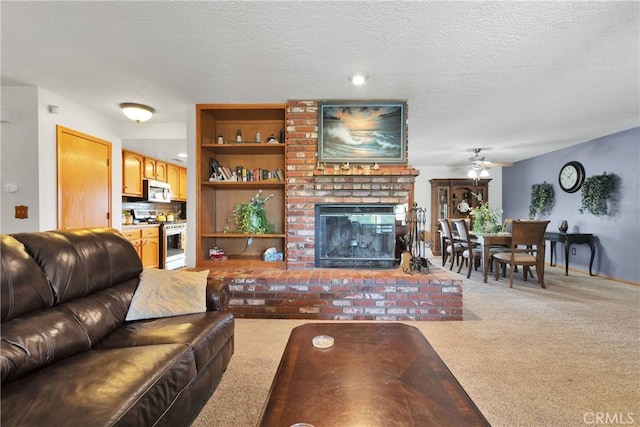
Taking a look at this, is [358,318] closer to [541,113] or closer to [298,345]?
[298,345]

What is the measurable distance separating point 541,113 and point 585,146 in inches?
92.7

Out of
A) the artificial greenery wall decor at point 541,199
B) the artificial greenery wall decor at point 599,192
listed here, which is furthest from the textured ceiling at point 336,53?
the artificial greenery wall decor at point 541,199

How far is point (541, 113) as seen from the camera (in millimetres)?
3641

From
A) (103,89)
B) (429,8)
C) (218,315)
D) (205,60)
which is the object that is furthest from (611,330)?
(103,89)

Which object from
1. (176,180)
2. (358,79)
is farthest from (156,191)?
(358,79)

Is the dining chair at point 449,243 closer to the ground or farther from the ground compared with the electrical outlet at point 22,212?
closer to the ground

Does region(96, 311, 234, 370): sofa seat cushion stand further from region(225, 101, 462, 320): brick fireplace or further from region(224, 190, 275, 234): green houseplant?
region(224, 190, 275, 234): green houseplant

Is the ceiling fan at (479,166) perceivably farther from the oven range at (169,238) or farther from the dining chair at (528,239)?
the oven range at (169,238)

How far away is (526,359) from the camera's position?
A: 2160 mm

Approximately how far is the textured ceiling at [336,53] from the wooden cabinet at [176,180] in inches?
107

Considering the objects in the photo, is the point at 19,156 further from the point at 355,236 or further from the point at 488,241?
the point at 488,241

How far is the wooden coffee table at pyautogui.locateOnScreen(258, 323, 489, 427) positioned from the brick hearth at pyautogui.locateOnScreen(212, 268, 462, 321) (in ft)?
4.62

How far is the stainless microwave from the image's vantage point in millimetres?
5348

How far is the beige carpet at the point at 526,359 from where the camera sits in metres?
1.61
